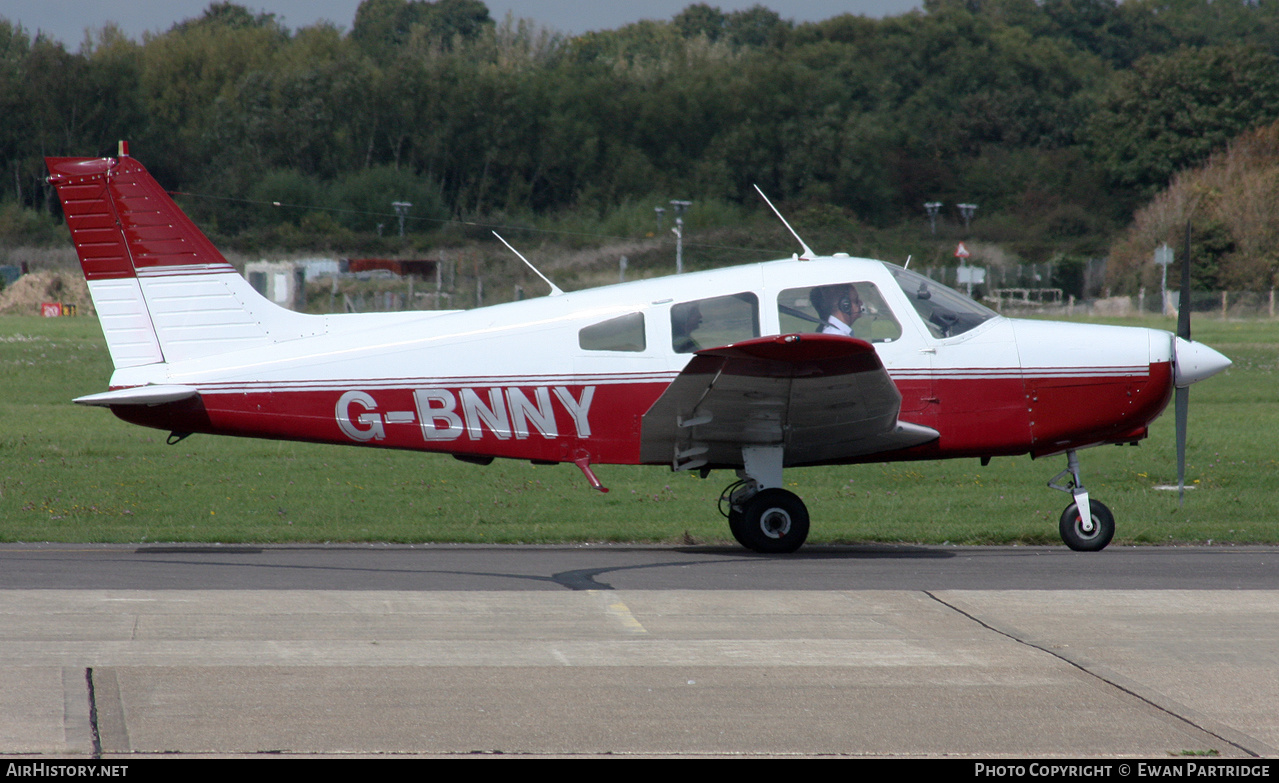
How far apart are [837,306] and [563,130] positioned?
4167cm

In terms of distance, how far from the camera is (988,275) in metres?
46.1

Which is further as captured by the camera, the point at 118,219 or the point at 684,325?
the point at 118,219

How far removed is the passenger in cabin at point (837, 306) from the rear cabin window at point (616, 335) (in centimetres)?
130

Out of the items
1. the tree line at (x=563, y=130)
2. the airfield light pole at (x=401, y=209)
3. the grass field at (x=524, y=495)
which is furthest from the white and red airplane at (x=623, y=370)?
the tree line at (x=563, y=130)

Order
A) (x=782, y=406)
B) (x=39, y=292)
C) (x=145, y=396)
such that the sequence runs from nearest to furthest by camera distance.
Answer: (x=782, y=406), (x=145, y=396), (x=39, y=292)

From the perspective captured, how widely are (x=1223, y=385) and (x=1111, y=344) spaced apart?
1780cm

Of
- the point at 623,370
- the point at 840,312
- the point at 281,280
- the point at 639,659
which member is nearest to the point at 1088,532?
the point at 840,312

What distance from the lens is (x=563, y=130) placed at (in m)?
49.8

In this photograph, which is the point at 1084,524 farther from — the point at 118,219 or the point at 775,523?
the point at 118,219

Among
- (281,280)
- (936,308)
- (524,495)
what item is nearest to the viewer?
(936,308)

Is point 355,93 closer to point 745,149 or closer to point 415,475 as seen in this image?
point 745,149

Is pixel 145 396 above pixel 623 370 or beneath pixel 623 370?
beneath

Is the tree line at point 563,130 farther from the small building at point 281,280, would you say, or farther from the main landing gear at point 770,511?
the main landing gear at point 770,511

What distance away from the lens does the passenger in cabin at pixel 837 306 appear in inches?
371
